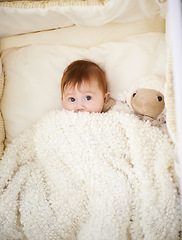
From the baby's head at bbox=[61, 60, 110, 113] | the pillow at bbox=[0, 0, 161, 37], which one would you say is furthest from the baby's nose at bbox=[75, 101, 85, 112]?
the pillow at bbox=[0, 0, 161, 37]

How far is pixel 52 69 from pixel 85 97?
0.27 m

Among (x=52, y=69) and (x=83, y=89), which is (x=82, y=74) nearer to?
(x=83, y=89)

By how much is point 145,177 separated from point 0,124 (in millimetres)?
708

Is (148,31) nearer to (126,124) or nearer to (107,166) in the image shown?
(126,124)

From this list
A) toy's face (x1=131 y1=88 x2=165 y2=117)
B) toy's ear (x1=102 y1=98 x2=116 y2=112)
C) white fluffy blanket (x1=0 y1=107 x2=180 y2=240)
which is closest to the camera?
white fluffy blanket (x1=0 y1=107 x2=180 y2=240)

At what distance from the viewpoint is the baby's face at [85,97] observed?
1050 millimetres

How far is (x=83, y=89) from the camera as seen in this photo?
1048 millimetres

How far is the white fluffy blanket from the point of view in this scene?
0.80 meters

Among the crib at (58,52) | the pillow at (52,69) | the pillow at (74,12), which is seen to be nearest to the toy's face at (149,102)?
the crib at (58,52)

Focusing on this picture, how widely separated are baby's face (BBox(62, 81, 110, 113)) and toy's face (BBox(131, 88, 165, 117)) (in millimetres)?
162

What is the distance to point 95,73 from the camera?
43.0 inches

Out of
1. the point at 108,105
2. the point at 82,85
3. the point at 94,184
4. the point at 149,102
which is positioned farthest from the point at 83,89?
the point at 94,184

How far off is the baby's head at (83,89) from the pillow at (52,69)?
10 cm

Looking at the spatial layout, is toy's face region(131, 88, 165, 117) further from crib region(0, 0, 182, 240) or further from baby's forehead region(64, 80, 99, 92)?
baby's forehead region(64, 80, 99, 92)
